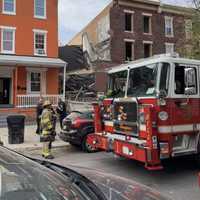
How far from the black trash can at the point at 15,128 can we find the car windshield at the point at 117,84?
531 centimetres

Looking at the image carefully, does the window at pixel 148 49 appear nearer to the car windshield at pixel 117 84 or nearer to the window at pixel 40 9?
the window at pixel 40 9

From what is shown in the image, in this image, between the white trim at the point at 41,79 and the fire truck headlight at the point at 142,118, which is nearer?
the fire truck headlight at the point at 142,118

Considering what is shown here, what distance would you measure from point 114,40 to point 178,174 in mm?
26192

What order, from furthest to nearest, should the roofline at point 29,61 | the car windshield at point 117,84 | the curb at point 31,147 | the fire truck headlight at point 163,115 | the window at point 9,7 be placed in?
the window at point 9,7 → the roofline at point 29,61 → the curb at point 31,147 → the car windshield at point 117,84 → the fire truck headlight at point 163,115

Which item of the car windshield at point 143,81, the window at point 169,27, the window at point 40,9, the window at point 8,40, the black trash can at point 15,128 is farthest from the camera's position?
the window at point 169,27

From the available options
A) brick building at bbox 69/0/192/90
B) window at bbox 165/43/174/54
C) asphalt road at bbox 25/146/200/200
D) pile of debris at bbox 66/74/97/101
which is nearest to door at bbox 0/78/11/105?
pile of debris at bbox 66/74/97/101

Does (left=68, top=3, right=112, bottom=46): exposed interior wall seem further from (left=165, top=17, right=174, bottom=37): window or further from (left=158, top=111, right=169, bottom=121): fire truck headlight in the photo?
(left=158, top=111, right=169, bottom=121): fire truck headlight

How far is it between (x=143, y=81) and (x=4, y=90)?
19.2 metres

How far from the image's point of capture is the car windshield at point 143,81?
24.4 ft

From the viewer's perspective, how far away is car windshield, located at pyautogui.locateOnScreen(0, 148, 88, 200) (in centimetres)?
212

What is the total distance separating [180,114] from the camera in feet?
24.6

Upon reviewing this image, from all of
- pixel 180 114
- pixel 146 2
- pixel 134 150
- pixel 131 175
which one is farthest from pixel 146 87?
pixel 146 2

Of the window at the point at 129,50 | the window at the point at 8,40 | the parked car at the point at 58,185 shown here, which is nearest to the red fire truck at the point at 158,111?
the parked car at the point at 58,185

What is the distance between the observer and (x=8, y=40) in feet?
80.6
